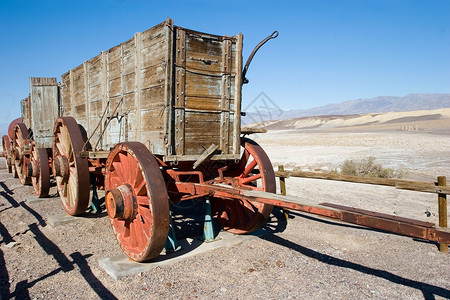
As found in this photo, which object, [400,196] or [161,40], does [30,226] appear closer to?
[161,40]

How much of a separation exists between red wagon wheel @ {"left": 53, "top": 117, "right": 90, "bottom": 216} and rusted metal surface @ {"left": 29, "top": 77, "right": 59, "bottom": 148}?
1.32m

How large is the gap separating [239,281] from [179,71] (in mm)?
2580

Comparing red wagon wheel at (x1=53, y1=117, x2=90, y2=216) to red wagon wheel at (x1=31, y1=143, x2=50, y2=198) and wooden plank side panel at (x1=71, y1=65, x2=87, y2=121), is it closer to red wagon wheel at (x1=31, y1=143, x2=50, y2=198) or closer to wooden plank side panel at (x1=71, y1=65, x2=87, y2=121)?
wooden plank side panel at (x1=71, y1=65, x2=87, y2=121)

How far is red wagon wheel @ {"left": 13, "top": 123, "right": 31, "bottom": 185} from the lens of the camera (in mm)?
8484

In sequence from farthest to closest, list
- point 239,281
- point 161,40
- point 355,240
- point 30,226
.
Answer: point 30,226, point 355,240, point 161,40, point 239,281

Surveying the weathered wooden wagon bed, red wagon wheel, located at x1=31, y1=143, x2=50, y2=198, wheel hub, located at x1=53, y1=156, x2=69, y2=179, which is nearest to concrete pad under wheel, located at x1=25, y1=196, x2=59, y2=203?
red wagon wheel, located at x1=31, y1=143, x2=50, y2=198

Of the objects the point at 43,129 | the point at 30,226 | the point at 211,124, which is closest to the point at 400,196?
the point at 211,124

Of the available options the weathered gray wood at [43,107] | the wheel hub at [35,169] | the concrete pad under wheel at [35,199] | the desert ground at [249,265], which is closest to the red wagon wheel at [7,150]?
the weathered gray wood at [43,107]

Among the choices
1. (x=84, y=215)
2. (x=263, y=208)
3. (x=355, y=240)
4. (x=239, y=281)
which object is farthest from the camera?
(x=84, y=215)

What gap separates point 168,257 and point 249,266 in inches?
40.9

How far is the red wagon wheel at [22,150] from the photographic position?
334 inches

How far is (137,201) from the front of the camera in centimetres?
404

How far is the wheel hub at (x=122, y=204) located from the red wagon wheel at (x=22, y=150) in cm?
529

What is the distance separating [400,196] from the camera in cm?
792
